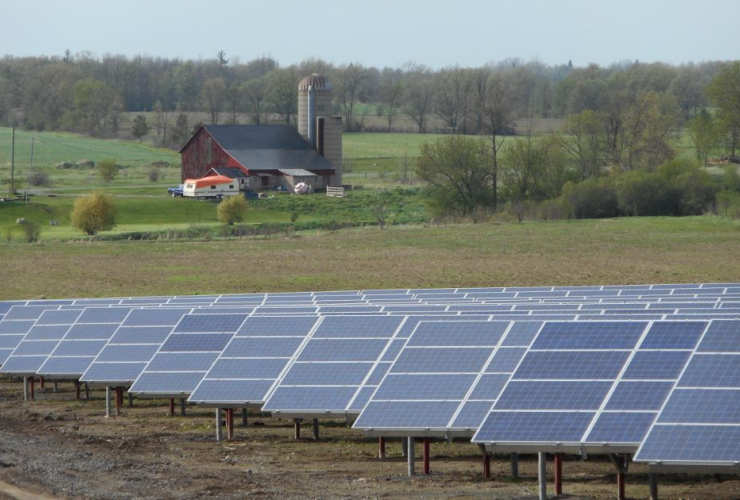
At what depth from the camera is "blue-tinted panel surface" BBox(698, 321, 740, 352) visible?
52.6 ft

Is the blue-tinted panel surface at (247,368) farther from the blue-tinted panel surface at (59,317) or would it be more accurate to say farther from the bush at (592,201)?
the bush at (592,201)

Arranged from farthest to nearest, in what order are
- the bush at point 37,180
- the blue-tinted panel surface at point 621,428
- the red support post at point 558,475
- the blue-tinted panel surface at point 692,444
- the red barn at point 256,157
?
the bush at point 37,180 < the red barn at point 256,157 < the red support post at point 558,475 < the blue-tinted panel surface at point 621,428 < the blue-tinted panel surface at point 692,444

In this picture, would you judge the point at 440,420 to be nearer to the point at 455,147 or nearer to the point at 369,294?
the point at 369,294

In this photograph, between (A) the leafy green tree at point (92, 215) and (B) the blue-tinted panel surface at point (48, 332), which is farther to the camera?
(A) the leafy green tree at point (92, 215)

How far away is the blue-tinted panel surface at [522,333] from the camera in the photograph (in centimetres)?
1889

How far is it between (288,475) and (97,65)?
181760mm

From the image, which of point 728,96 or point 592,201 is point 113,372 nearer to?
point 592,201

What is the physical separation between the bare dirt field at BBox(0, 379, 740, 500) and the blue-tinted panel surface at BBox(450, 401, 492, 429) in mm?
837

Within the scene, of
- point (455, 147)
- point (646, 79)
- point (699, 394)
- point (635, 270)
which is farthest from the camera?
point (646, 79)

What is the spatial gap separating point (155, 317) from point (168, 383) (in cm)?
354

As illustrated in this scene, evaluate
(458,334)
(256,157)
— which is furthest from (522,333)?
(256,157)

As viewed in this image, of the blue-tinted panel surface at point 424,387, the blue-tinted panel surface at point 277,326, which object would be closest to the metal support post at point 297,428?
the blue-tinted panel surface at point 277,326

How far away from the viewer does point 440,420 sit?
17312 millimetres

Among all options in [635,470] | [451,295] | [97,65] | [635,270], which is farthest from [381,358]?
[97,65]
